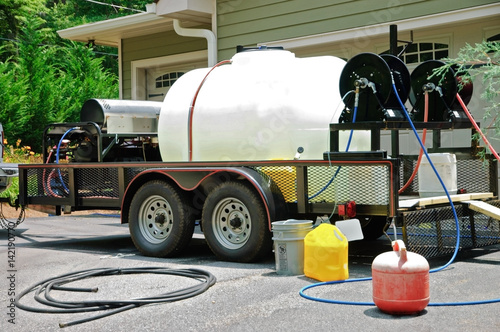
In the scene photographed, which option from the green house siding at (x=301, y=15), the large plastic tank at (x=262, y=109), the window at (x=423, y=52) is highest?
the green house siding at (x=301, y=15)

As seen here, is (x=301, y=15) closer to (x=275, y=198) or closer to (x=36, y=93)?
(x=275, y=198)

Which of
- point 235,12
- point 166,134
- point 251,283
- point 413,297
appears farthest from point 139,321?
point 235,12

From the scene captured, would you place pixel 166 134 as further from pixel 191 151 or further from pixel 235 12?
pixel 235 12

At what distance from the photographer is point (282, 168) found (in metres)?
7.36

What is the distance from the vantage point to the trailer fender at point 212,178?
706 centimetres

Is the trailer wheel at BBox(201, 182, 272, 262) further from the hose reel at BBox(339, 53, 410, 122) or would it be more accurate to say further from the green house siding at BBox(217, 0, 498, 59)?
the green house siding at BBox(217, 0, 498, 59)

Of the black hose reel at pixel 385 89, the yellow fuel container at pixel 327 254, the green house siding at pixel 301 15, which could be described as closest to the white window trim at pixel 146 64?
the green house siding at pixel 301 15

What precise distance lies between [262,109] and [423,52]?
444 centimetres

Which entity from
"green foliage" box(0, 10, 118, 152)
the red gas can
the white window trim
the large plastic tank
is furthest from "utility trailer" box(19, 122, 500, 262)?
"green foliage" box(0, 10, 118, 152)

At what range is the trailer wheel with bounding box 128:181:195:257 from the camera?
7.77 meters

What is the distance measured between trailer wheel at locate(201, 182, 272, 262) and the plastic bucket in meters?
0.40

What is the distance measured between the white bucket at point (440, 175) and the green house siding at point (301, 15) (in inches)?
126

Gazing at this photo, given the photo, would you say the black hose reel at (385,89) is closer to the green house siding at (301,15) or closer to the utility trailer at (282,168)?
the utility trailer at (282,168)

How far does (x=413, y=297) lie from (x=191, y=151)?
3.97 meters
